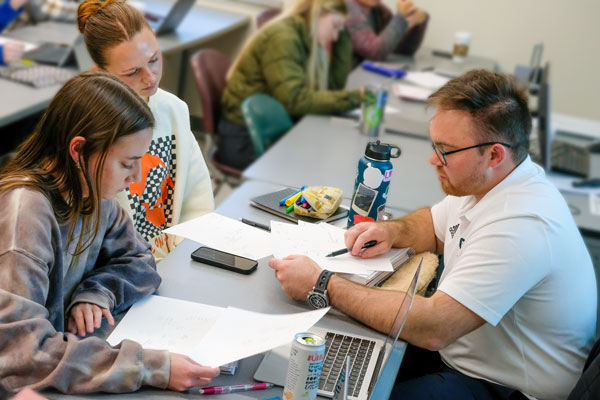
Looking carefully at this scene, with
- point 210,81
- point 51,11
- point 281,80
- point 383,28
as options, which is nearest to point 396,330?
point 281,80

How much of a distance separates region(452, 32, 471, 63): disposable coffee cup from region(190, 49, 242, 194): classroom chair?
6.51 feet

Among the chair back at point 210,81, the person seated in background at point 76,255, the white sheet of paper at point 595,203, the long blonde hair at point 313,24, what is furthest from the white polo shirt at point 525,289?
the long blonde hair at point 313,24

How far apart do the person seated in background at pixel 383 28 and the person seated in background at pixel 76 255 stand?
11.0ft

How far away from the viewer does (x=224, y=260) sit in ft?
5.13

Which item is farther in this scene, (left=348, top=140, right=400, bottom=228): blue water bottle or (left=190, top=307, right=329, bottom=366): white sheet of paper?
(left=348, top=140, right=400, bottom=228): blue water bottle

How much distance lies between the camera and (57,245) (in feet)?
3.83

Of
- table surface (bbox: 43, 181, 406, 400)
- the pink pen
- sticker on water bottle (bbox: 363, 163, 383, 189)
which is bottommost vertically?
table surface (bbox: 43, 181, 406, 400)

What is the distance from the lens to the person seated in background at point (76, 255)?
3.43 ft

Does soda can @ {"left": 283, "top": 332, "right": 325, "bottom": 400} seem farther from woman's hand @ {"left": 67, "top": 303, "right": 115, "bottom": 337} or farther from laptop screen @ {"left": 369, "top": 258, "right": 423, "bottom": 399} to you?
woman's hand @ {"left": 67, "top": 303, "right": 115, "bottom": 337}

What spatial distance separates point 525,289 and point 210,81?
2.26 metres

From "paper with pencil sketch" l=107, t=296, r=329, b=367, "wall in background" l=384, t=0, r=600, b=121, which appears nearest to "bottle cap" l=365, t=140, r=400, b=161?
"paper with pencil sketch" l=107, t=296, r=329, b=367

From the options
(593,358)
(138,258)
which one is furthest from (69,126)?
(593,358)

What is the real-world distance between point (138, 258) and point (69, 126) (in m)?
0.35

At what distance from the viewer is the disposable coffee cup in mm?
4606
